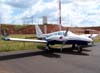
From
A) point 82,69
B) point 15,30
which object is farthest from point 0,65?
point 15,30

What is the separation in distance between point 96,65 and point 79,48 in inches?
280

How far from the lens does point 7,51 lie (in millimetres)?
20781

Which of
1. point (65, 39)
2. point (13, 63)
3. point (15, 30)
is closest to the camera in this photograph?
point (13, 63)

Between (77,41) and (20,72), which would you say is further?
(77,41)

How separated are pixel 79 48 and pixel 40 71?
952cm

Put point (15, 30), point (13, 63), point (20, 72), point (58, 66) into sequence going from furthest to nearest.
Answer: point (15, 30) → point (13, 63) → point (58, 66) → point (20, 72)

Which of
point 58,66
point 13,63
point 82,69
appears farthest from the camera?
point 13,63

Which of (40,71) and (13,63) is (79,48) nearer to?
(13,63)

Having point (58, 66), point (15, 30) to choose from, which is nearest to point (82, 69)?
point (58, 66)

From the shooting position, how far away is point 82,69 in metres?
13.0

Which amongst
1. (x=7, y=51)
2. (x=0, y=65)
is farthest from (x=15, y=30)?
(x=0, y=65)

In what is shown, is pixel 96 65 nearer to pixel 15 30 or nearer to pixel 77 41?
pixel 77 41

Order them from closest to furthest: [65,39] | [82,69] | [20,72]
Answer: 1. [20,72]
2. [82,69]
3. [65,39]

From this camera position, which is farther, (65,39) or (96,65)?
(65,39)
